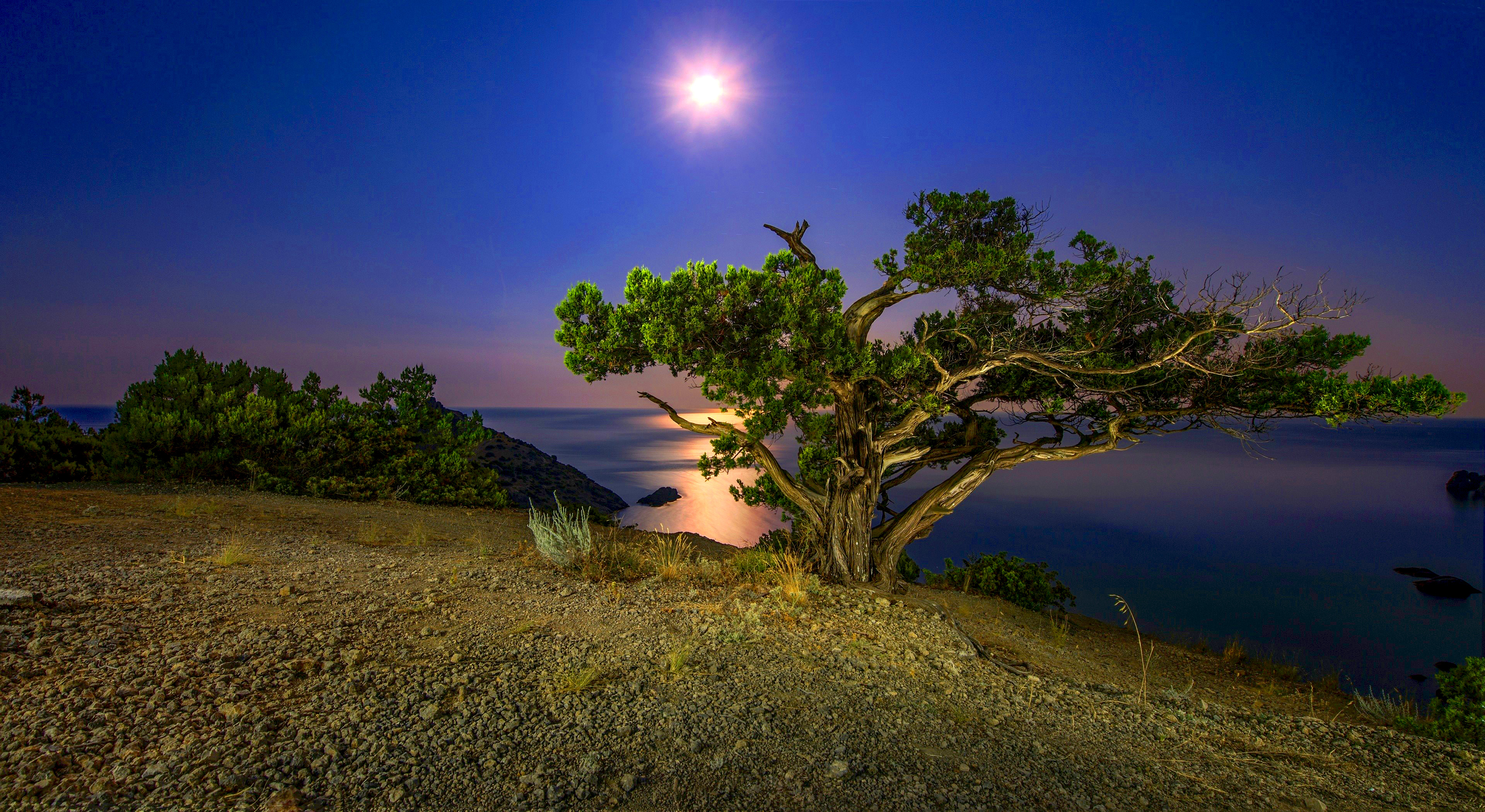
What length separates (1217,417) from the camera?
7.28m

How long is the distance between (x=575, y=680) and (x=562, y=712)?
0.29 meters

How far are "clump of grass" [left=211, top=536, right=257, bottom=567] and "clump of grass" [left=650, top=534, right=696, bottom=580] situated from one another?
12.1ft

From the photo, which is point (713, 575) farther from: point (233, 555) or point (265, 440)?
point (265, 440)

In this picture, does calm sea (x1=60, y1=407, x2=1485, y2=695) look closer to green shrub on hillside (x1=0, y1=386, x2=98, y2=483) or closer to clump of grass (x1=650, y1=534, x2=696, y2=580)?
clump of grass (x1=650, y1=534, x2=696, y2=580)

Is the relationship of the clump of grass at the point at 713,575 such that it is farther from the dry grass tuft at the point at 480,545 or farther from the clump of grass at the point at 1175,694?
the clump of grass at the point at 1175,694

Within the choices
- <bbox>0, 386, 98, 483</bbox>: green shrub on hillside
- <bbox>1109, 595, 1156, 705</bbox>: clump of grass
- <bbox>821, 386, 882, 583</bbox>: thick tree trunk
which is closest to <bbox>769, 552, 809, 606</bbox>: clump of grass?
<bbox>821, 386, 882, 583</bbox>: thick tree trunk

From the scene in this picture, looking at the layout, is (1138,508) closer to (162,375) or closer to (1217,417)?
(1217,417)

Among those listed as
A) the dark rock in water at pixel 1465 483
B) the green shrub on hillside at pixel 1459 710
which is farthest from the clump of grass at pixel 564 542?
the dark rock in water at pixel 1465 483

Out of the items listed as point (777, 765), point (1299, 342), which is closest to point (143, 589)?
point (777, 765)

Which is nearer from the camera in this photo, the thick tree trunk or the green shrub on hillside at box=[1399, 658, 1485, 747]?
the green shrub on hillside at box=[1399, 658, 1485, 747]

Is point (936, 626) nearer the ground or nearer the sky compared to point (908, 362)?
nearer the ground

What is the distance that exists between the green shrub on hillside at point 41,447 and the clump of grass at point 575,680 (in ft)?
41.1

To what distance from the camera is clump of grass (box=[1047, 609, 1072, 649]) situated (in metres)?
6.29

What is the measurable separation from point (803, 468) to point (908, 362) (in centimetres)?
235
